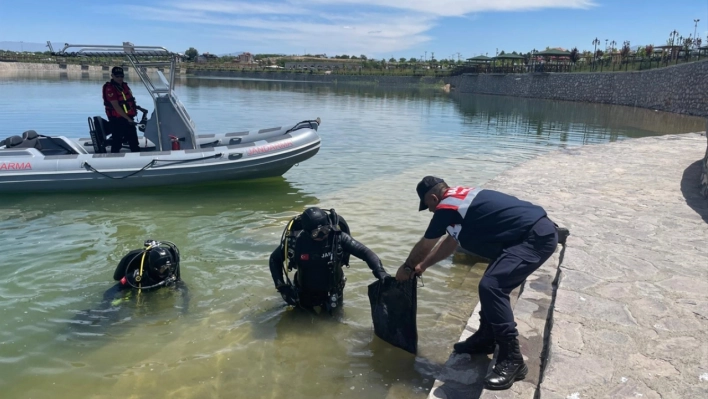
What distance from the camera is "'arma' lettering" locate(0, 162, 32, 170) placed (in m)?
8.03

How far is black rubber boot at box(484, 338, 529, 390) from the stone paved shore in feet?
0.16

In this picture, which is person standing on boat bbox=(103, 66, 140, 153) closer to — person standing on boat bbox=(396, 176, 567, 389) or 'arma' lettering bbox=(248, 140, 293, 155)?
'arma' lettering bbox=(248, 140, 293, 155)

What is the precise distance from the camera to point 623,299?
3.59 meters

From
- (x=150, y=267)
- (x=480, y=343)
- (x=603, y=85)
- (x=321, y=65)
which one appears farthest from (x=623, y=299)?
(x=321, y=65)

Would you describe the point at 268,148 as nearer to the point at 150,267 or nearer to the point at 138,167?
the point at 138,167

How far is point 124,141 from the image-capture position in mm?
8961

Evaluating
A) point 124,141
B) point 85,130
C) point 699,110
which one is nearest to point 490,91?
point 699,110

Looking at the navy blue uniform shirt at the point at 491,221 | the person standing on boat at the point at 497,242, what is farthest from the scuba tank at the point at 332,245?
the navy blue uniform shirt at the point at 491,221

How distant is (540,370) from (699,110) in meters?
25.8

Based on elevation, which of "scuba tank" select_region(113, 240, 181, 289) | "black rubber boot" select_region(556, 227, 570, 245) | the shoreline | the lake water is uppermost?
the shoreline

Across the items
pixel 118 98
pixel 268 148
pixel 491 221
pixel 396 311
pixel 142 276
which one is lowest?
pixel 142 276

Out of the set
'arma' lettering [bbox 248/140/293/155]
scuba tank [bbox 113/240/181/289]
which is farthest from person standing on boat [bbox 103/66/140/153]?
scuba tank [bbox 113/240/181/289]

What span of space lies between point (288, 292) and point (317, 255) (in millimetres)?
478

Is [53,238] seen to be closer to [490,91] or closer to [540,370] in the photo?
[540,370]
